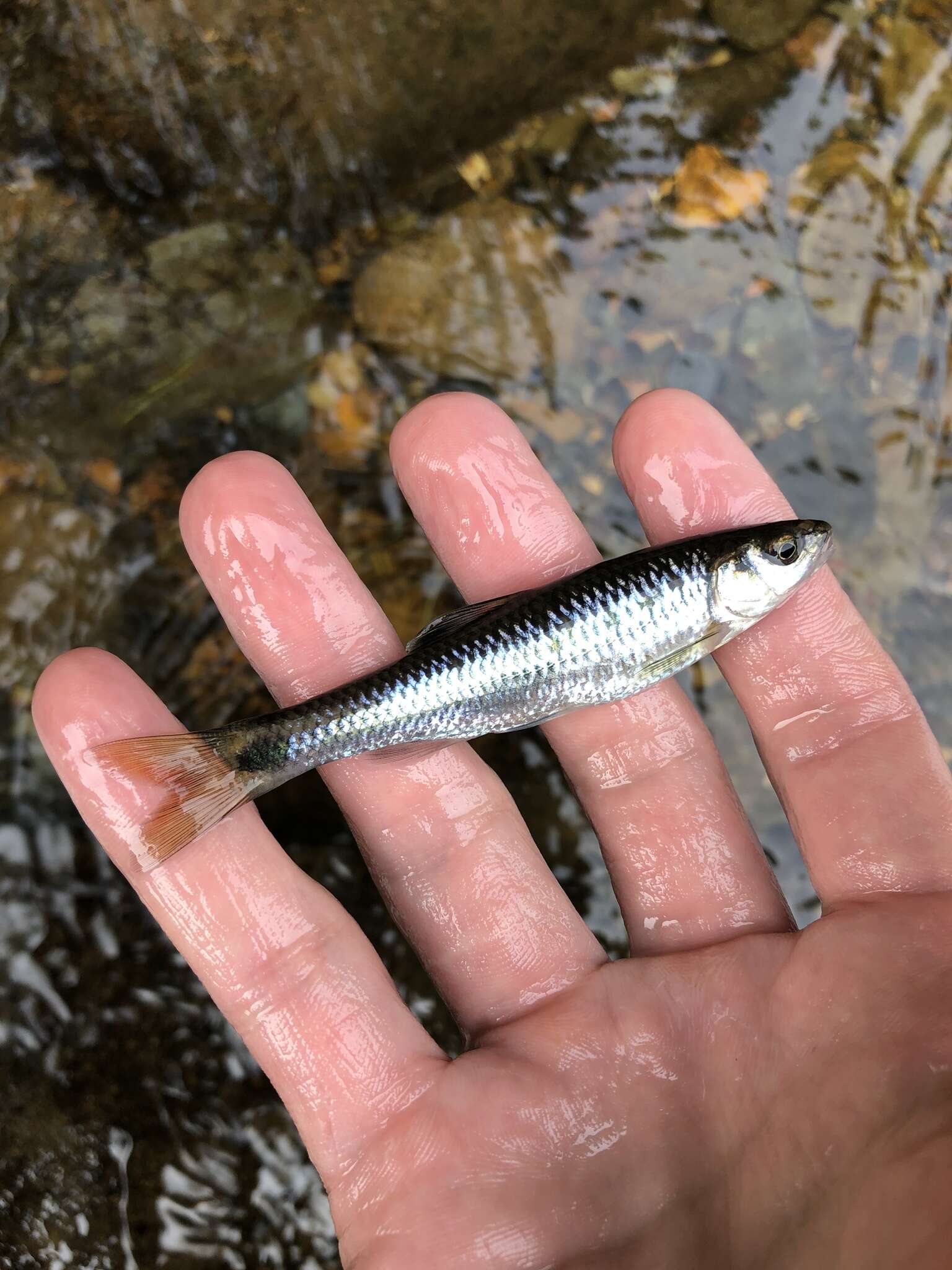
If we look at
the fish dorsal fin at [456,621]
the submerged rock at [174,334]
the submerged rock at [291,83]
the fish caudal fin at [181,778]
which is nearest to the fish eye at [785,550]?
the fish dorsal fin at [456,621]

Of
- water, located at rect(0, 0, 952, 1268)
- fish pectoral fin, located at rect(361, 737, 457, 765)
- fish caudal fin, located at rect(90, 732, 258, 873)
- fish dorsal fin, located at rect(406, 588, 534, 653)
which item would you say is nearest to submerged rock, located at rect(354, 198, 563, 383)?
water, located at rect(0, 0, 952, 1268)

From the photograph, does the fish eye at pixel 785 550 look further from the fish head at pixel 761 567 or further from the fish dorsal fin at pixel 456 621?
the fish dorsal fin at pixel 456 621

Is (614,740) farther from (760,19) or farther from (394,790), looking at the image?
(760,19)

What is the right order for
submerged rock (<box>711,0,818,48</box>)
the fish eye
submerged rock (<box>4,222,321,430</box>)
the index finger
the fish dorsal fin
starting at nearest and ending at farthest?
the index finger < the fish eye < the fish dorsal fin < submerged rock (<box>4,222,321,430</box>) < submerged rock (<box>711,0,818,48</box>)

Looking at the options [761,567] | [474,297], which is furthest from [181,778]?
[474,297]

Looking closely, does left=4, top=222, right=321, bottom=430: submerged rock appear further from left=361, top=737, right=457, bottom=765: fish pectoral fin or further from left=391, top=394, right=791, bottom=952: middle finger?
left=361, top=737, right=457, bottom=765: fish pectoral fin

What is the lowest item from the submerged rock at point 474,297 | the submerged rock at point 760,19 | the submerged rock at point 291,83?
the submerged rock at point 474,297
